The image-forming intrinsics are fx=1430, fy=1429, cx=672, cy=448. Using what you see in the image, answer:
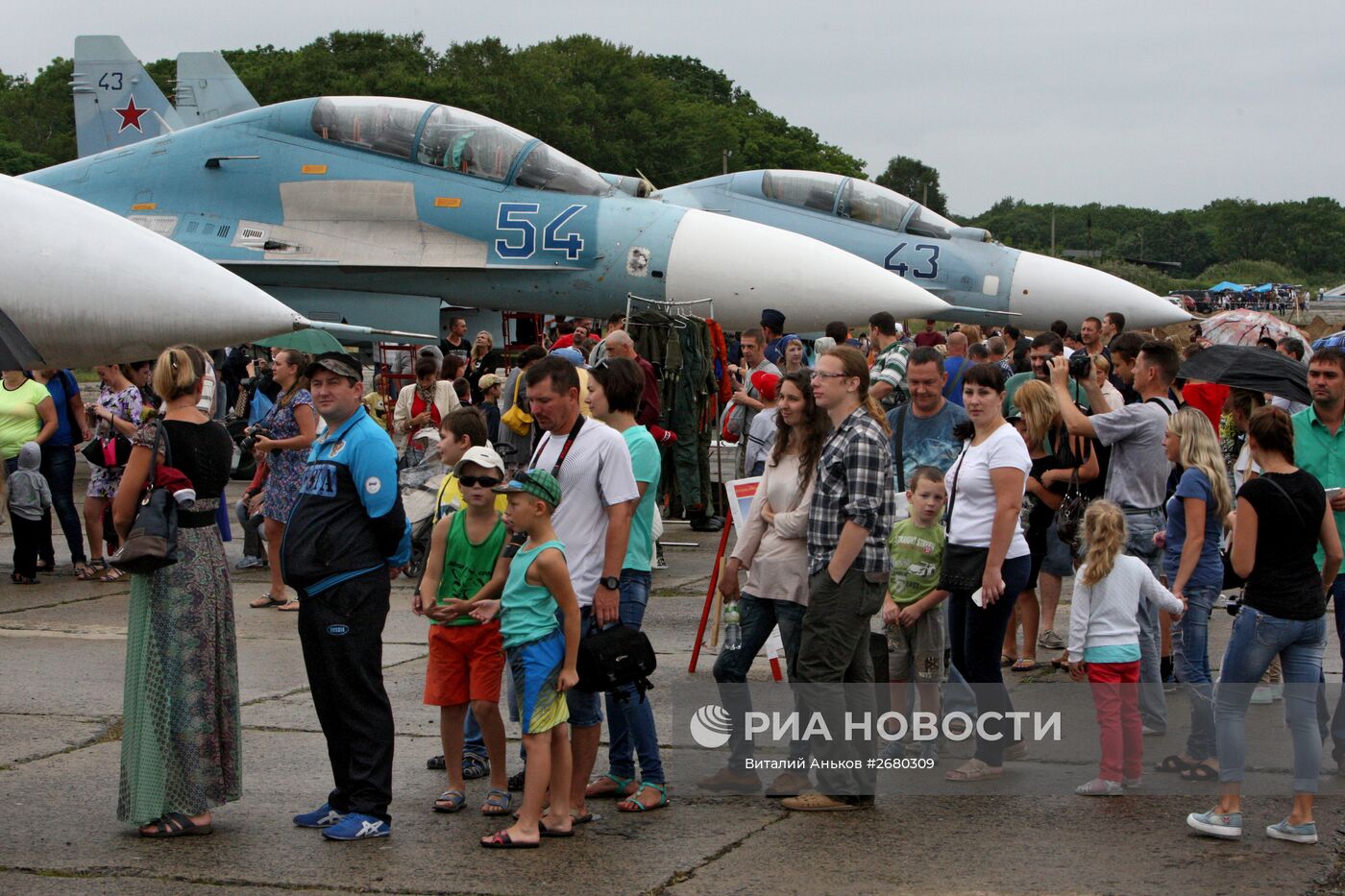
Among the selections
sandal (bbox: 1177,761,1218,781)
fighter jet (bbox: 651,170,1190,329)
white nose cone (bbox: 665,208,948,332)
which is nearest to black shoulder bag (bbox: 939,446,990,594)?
sandal (bbox: 1177,761,1218,781)

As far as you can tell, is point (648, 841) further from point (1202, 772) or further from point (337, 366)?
point (1202, 772)

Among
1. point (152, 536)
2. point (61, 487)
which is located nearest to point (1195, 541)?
point (152, 536)

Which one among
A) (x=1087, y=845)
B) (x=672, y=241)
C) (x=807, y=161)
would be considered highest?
(x=807, y=161)

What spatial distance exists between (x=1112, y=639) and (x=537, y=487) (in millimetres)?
2459

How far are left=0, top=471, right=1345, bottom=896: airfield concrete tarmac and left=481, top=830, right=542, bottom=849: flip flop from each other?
4 centimetres

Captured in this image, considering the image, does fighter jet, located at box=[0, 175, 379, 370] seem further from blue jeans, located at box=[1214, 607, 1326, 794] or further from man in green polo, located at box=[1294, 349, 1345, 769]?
man in green polo, located at box=[1294, 349, 1345, 769]

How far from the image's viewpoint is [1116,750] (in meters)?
5.60

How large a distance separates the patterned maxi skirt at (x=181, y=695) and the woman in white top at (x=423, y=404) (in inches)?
227

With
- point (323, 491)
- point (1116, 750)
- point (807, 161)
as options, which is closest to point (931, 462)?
point (1116, 750)

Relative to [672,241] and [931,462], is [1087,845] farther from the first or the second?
[672,241]

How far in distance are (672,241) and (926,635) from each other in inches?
438

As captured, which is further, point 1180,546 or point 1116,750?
point 1180,546

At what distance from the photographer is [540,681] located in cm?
497

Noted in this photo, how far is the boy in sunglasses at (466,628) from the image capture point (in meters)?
5.28
